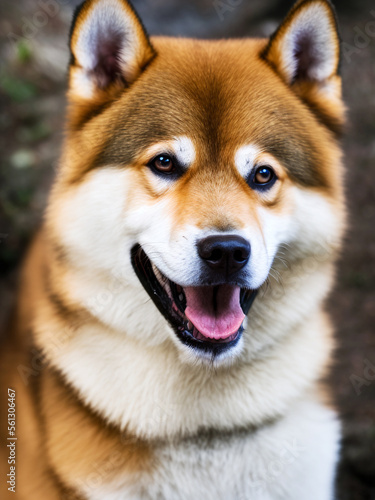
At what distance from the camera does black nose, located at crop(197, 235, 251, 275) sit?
1.94 metres

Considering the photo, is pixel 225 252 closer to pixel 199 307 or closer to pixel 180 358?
pixel 199 307

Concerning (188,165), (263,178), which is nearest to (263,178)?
(263,178)

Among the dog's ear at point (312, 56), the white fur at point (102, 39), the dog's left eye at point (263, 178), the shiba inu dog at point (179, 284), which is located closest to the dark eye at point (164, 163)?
the shiba inu dog at point (179, 284)

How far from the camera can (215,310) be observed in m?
2.20

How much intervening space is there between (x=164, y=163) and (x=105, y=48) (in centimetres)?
64

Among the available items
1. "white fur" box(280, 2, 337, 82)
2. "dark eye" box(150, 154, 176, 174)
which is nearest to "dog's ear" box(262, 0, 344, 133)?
"white fur" box(280, 2, 337, 82)

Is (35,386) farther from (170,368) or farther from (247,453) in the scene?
(247,453)

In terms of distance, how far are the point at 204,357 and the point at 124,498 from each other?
781mm

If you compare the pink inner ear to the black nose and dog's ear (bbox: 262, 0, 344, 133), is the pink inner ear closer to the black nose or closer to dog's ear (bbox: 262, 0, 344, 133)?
dog's ear (bbox: 262, 0, 344, 133)

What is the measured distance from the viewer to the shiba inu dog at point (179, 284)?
2256 mm

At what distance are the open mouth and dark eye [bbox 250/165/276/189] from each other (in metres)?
0.48

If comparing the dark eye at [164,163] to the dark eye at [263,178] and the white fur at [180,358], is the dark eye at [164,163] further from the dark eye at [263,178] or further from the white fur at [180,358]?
the dark eye at [263,178]

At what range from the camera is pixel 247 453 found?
2.42 meters

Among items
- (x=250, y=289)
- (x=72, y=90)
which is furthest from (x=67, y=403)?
(x=72, y=90)
